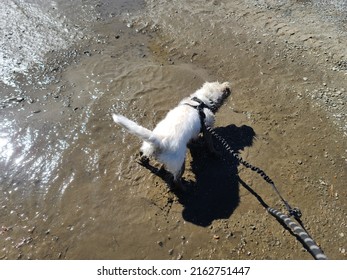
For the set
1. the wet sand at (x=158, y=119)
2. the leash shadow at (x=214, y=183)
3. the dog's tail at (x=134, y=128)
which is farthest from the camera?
the leash shadow at (x=214, y=183)

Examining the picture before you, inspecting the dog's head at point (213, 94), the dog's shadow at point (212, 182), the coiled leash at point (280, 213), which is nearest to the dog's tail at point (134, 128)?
the dog's shadow at point (212, 182)

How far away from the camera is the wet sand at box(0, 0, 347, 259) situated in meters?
5.30

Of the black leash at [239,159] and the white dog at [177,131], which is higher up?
the white dog at [177,131]

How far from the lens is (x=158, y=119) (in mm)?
6891

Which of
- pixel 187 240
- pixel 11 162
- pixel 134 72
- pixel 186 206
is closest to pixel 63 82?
pixel 134 72

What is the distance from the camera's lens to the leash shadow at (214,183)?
219 inches

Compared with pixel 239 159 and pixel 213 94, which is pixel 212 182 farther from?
pixel 213 94

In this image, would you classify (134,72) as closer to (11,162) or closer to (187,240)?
(11,162)

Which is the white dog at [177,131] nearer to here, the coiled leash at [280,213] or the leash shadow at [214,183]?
the coiled leash at [280,213]

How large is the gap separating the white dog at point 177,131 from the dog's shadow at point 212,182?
26cm

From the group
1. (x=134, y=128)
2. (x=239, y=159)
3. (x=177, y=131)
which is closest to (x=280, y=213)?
(x=239, y=159)

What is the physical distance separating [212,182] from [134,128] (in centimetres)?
201

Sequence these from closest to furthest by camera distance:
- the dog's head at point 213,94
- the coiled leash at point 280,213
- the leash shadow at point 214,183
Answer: the coiled leash at point 280,213 → the leash shadow at point 214,183 → the dog's head at point 213,94

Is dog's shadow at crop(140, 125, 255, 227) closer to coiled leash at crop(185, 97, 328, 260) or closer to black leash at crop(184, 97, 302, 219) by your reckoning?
black leash at crop(184, 97, 302, 219)
